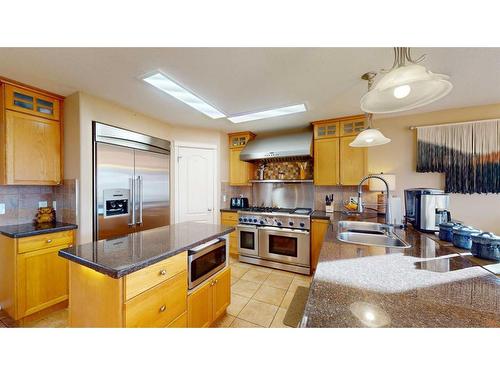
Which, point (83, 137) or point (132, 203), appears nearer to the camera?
point (83, 137)

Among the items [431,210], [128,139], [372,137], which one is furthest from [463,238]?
[128,139]

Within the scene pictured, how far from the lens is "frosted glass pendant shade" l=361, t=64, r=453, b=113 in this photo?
82 cm

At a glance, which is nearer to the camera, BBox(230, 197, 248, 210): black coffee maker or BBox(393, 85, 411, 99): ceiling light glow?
BBox(393, 85, 411, 99): ceiling light glow

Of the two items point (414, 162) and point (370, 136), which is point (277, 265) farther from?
point (414, 162)

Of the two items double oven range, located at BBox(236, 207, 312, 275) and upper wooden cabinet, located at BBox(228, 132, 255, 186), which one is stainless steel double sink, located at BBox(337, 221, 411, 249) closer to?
double oven range, located at BBox(236, 207, 312, 275)

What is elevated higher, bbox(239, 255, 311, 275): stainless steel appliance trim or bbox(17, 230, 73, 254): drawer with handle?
bbox(17, 230, 73, 254): drawer with handle

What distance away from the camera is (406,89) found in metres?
0.96

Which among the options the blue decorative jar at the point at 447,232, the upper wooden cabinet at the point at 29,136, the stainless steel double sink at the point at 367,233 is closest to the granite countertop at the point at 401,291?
the blue decorative jar at the point at 447,232

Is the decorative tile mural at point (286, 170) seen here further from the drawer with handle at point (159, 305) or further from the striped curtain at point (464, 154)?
Answer: the drawer with handle at point (159, 305)

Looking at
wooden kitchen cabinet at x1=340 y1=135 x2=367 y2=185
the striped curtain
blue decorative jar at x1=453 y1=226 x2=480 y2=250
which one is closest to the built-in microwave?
blue decorative jar at x1=453 y1=226 x2=480 y2=250

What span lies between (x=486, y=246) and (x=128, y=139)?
11.2ft

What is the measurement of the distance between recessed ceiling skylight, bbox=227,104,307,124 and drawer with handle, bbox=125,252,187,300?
2.10 metres
